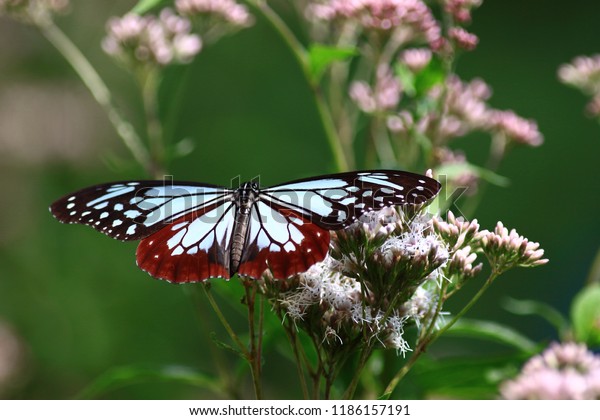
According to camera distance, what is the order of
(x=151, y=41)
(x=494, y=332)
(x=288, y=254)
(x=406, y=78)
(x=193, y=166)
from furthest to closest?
A: (x=193, y=166) → (x=151, y=41) → (x=406, y=78) → (x=494, y=332) → (x=288, y=254)

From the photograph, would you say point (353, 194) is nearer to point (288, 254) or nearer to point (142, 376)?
point (288, 254)

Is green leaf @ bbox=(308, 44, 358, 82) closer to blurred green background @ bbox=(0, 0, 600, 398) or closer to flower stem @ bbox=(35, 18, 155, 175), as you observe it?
flower stem @ bbox=(35, 18, 155, 175)

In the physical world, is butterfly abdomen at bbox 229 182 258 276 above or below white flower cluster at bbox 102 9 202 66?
below

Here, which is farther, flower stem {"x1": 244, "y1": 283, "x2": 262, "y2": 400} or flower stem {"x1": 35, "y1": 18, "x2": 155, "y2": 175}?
flower stem {"x1": 35, "y1": 18, "x2": 155, "y2": 175}

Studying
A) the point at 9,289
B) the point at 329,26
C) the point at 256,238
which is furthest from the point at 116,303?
the point at 256,238

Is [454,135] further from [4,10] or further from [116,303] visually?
[116,303]

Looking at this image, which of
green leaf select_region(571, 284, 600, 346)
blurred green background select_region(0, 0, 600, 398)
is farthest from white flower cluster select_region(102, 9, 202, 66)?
blurred green background select_region(0, 0, 600, 398)

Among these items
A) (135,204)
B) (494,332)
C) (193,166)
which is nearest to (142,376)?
(135,204)
